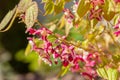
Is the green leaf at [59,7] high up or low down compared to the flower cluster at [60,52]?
up

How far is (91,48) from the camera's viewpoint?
1.20 meters

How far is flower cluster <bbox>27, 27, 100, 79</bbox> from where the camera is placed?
1094 millimetres

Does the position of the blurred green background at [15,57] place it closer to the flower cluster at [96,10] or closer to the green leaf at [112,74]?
the green leaf at [112,74]

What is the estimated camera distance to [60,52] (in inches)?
44.3

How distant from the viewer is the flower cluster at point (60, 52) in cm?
109

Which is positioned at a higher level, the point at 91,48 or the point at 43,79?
the point at 91,48

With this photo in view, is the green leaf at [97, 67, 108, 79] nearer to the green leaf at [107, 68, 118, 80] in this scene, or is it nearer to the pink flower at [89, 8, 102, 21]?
the green leaf at [107, 68, 118, 80]

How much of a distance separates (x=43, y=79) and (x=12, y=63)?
512 millimetres

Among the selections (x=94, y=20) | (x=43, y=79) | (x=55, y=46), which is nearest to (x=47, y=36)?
(x=55, y=46)

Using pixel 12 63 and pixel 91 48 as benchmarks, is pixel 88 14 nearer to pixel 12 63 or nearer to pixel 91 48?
pixel 91 48

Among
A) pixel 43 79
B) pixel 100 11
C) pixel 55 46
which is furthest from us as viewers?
pixel 43 79

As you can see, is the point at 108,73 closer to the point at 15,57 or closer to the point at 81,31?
the point at 81,31

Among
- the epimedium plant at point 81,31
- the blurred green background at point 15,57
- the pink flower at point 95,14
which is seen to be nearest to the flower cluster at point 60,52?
the epimedium plant at point 81,31

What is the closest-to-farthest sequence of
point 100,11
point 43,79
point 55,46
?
point 100,11 < point 55,46 < point 43,79
